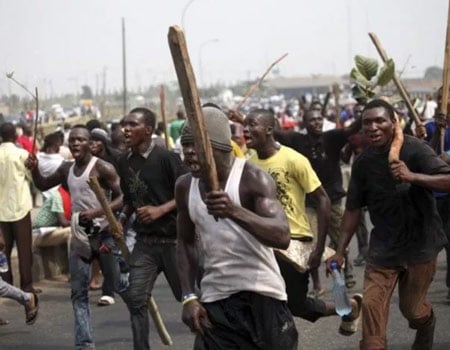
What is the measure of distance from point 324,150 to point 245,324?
5.18 meters

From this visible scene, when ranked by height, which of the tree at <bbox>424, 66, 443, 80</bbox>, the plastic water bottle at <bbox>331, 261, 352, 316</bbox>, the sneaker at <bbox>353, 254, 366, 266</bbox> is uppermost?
the plastic water bottle at <bbox>331, 261, 352, 316</bbox>

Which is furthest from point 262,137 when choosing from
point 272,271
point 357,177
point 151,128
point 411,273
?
point 272,271

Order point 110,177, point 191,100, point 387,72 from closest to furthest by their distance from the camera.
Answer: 1. point 191,100
2. point 387,72
3. point 110,177

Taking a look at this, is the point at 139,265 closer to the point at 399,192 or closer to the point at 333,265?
the point at 333,265

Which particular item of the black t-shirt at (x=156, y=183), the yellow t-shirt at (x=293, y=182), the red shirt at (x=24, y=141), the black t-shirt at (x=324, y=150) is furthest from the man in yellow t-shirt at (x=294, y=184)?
the red shirt at (x=24, y=141)

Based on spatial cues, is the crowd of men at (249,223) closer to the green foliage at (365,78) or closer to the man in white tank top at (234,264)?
the man in white tank top at (234,264)

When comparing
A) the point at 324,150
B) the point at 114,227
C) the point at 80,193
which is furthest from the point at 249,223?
the point at 324,150

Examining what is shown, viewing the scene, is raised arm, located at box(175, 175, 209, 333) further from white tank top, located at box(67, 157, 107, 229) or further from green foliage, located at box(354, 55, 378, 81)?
white tank top, located at box(67, 157, 107, 229)

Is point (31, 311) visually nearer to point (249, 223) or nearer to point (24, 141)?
point (249, 223)

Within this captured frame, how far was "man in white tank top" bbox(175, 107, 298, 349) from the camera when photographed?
14.7 ft

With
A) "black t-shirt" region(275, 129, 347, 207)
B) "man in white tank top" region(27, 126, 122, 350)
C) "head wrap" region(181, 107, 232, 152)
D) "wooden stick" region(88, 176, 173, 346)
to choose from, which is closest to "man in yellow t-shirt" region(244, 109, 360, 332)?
"wooden stick" region(88, 176, 173, 346)

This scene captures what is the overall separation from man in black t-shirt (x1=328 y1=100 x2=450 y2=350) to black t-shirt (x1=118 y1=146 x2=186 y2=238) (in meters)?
1.29

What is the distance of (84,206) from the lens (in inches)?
307

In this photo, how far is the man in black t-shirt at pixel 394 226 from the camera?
5824 mm
